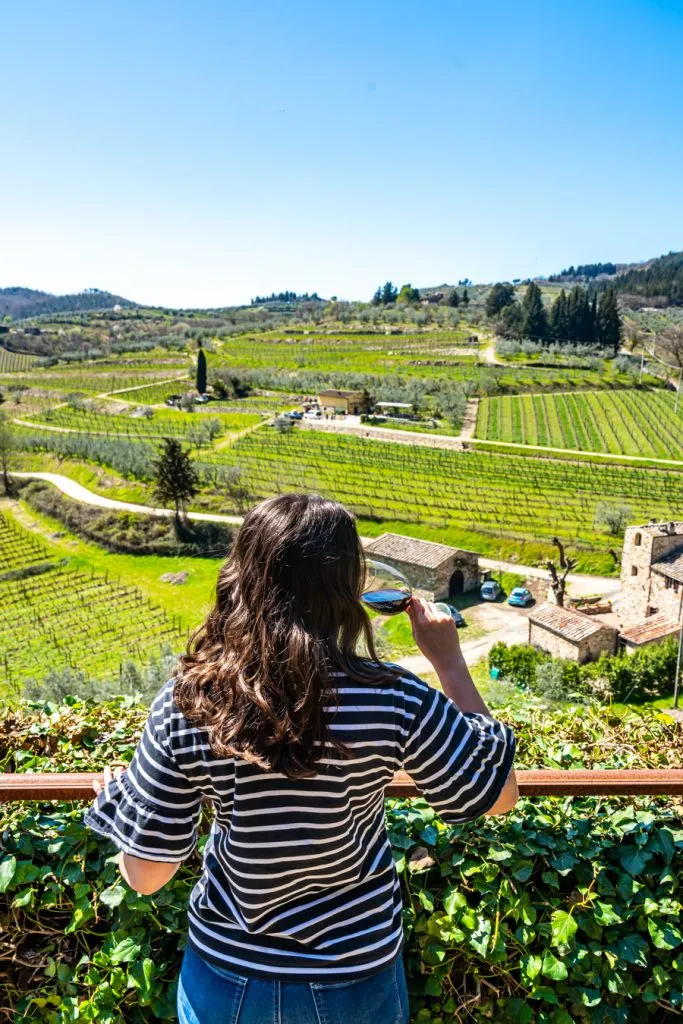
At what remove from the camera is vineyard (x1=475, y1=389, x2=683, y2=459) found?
4912cm

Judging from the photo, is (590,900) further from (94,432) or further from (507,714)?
(94,432)

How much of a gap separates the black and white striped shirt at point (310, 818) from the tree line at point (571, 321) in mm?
83868

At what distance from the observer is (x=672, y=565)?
2180cm

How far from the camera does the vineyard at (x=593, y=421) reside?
4912 centimetres

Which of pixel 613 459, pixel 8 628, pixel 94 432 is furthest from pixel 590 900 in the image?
pixel 94 432

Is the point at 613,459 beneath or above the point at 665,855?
beneath

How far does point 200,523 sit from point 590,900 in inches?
1436

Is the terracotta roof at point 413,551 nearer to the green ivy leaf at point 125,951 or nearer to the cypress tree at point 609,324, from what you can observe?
the green ivy leaf at point 125,951

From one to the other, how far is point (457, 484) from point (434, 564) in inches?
558

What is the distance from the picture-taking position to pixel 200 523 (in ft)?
124

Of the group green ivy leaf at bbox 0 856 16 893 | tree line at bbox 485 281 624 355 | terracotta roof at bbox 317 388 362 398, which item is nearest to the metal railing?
green ivy leaf at bbox 0 856 16 893

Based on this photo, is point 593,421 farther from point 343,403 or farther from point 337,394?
point 337,394

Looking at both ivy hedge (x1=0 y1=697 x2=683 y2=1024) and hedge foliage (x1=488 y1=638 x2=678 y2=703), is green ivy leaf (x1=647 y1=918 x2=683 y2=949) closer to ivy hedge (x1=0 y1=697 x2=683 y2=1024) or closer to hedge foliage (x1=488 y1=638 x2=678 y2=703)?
ivy hedge (x1=0 y1=697 x2=683 y2=1024)

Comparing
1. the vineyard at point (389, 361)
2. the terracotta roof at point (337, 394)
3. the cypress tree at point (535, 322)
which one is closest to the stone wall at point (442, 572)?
the terracotta roof at point (337, 394)
